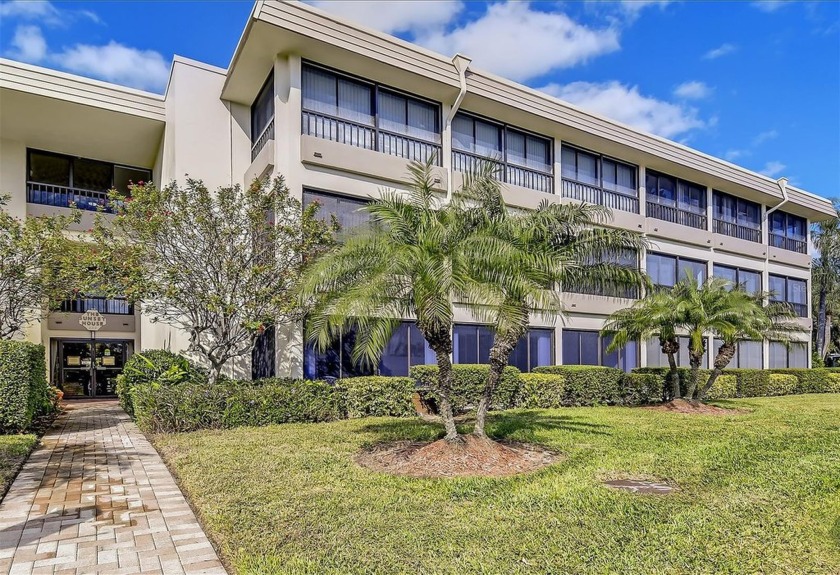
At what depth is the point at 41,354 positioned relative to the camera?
38.1 feet

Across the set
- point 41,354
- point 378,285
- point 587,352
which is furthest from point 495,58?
point 41,354

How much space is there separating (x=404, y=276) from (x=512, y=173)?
10.3 meters

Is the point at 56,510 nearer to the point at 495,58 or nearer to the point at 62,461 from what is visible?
the point at 62,461

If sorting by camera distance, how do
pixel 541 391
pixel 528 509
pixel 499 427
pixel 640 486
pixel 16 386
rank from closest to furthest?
pixel 528 509 < pixel 640 486 < pixel 16 386 < pixel 499 427 < pixel 541 391

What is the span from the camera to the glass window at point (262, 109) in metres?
14.1

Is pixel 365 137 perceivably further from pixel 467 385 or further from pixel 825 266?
pixel 825 266

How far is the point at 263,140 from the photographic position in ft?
48.3

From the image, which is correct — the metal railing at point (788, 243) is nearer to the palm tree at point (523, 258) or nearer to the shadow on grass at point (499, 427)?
the shadow on grass at point (499, 427)

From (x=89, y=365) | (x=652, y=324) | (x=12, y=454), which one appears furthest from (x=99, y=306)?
(x=652, y=324)

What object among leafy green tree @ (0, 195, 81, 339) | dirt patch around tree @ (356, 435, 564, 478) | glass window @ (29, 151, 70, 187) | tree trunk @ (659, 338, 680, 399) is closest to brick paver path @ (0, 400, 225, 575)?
dirt patch around tree @ (356, 435, 564, 478)

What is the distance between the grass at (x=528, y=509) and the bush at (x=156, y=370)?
304cm

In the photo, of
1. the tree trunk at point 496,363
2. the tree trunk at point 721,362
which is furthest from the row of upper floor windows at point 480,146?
the tree trunk at point 721,362

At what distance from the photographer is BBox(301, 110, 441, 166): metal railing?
44.6 feet

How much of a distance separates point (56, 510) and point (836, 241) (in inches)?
1534
